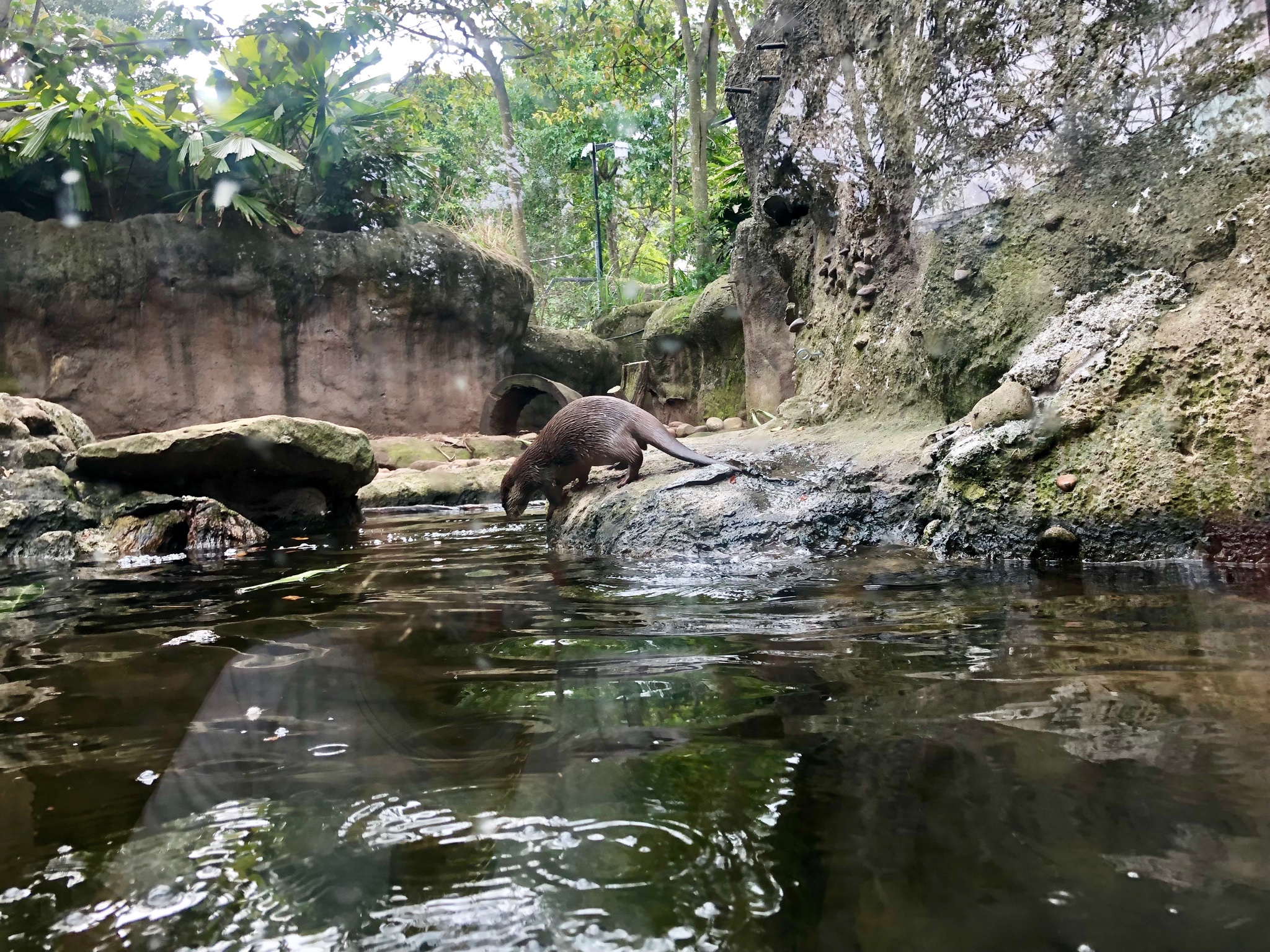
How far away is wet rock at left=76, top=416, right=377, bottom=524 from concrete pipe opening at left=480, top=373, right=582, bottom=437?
513 centimetres

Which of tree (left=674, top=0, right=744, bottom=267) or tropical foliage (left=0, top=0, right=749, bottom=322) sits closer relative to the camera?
tropical foliage (left=0, top=0, right=749, bottom=322)

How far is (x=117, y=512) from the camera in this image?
4.86m

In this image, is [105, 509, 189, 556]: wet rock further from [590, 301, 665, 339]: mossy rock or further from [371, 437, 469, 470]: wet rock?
[590, 301, 665, 339]: mossy rock

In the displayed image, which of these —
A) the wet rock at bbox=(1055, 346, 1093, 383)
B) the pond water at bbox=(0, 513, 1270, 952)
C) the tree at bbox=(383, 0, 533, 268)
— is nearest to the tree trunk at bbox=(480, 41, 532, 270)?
the tree at bbox=(383, 0, 533, 268)

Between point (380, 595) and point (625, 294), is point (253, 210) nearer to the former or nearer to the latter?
point (625, 294)

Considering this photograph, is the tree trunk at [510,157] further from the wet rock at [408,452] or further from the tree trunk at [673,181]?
the wet rock at [408,452]

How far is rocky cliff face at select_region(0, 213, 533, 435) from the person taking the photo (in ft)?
30.0

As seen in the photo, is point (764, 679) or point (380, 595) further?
point (380, 595)

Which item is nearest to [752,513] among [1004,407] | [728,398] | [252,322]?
[1004,407]

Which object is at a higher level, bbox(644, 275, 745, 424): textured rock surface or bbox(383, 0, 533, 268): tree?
bbox(383, 0, 533, 268): tree

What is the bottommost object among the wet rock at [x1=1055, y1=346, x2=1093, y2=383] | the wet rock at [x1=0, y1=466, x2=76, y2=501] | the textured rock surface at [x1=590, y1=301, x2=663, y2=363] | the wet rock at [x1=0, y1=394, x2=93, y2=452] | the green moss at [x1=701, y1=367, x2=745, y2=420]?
the wet rock at [x1=0, y1=466, x2=76, y2=501]

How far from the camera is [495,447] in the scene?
1044 centimetres

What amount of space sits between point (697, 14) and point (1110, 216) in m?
15.2

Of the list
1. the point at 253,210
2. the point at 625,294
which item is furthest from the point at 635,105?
the point at 253,210
